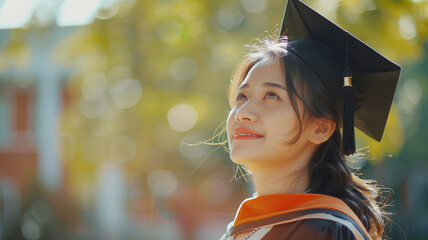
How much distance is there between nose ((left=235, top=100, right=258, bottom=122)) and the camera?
181 cm

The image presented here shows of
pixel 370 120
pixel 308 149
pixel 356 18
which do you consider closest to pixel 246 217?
pixel 308 149

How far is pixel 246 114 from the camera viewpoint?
1.82m

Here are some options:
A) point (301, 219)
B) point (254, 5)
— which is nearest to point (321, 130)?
point (301, 219)

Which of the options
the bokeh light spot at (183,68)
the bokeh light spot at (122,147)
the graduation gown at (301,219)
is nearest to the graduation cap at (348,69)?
the graduation gown at (301,219)

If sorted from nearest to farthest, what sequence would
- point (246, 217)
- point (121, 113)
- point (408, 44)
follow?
point (246, 217)
point (408, 44)
point (121, 113)

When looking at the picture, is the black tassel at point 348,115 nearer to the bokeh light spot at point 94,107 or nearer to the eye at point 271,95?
the eye at point 271,95

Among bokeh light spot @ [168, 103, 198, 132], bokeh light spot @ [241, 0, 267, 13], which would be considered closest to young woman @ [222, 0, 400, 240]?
bokeh light spot @ [241, 0, 267, 13]

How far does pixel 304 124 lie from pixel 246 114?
188 millimetres

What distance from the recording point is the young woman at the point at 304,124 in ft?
5.84

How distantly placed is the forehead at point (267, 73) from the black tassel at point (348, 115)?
0.65ft

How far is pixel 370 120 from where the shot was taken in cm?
204

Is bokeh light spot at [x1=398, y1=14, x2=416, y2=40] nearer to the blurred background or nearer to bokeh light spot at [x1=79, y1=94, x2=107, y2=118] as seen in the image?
the blurred background

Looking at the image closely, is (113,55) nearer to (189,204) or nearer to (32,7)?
(32,7)

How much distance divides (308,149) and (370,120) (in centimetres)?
30
